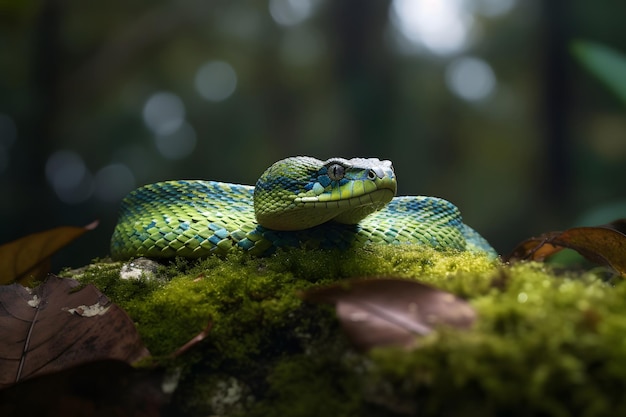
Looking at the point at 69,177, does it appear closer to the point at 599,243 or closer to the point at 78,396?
the point at 78,396

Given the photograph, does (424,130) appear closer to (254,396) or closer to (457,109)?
(457,109)

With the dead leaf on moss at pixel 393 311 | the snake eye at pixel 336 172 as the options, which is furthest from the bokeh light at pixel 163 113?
the dead leaf on moss at pixel 393 311

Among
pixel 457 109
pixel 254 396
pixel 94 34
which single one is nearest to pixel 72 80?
pixel 94 34

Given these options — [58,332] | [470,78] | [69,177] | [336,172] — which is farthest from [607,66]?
[69,177]

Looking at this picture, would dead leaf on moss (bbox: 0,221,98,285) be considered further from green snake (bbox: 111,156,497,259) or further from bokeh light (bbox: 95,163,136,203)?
bokeh light (bbox: 95,163,136,203)

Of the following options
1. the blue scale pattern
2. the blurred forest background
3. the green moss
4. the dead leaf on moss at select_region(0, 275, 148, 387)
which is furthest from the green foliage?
the blurred forest background

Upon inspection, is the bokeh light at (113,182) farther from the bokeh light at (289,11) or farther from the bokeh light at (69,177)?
the bokeh light at (289,11)
